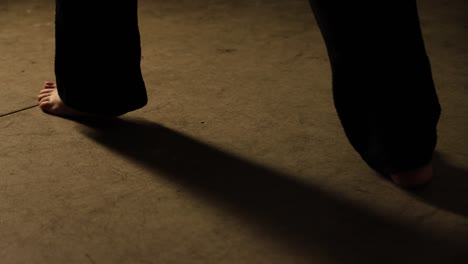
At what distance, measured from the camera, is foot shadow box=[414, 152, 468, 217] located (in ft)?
3.35

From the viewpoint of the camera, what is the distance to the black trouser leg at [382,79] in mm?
956

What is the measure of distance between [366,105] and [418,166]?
0.46ft

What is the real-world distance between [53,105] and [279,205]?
625mm

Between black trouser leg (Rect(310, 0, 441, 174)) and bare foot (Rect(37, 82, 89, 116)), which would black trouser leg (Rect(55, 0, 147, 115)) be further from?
black trouser leg (Rect(310, 0, 441, 174))

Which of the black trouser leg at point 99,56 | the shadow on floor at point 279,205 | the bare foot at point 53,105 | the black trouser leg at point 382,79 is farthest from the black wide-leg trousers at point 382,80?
the bare foot at point 53,105

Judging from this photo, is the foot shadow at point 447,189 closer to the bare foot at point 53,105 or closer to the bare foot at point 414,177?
the bare foot at point 414,177

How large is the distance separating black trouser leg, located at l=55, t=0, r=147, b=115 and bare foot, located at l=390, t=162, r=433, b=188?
574 millimetres

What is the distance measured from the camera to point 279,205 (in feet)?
3.40

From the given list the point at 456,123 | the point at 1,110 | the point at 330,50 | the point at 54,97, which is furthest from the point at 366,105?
the point at 1,110

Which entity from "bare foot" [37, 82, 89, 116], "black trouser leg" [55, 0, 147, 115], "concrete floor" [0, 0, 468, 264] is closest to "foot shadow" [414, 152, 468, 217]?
"concrete floor" [0, 0, 468, 264]

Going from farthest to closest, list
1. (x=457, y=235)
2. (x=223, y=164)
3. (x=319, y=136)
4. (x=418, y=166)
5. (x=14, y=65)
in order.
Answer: (x=14, y=65)
(x=319, y=136)
(x=223, y=164)
(x=418, y=166)
(x=457, y=235)

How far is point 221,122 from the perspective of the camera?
1363 mm

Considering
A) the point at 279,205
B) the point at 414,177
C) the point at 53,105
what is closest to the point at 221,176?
the point at 279,205

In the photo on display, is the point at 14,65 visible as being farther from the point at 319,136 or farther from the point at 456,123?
the point at 456,123
